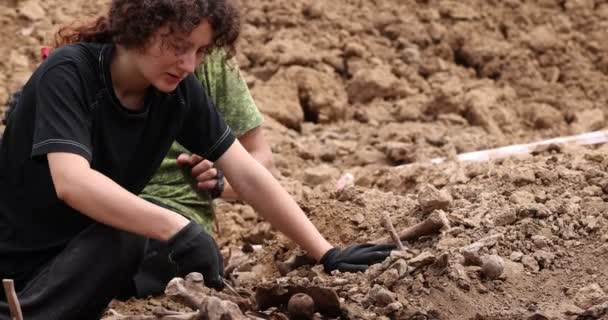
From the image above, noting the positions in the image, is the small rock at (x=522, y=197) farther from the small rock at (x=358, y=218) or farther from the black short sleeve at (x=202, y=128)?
the black short sleeve at (x=202, y=128)

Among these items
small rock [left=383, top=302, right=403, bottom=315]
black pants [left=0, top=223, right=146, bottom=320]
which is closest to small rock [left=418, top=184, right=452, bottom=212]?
small rock [left=383, top=302, right=403, bottom=315]

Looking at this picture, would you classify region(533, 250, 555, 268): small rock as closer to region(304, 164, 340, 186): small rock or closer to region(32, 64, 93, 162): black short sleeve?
region(32, 64, 93, 162): black short sleeve

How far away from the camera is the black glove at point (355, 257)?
126 inches

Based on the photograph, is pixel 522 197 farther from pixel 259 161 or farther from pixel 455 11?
pixel 455 11

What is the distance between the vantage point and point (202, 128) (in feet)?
10.1

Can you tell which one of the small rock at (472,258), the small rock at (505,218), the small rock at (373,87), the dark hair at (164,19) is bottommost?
the small rock at (373,87)

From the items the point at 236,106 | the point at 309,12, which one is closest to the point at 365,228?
the point at 236,106

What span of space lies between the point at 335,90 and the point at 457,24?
1.15 metres

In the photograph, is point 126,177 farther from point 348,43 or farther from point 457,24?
point 457,24

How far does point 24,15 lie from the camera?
20.9 feet

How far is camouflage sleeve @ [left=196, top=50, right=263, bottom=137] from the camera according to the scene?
3.79 metres

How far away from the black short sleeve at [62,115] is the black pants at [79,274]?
26 centimetres

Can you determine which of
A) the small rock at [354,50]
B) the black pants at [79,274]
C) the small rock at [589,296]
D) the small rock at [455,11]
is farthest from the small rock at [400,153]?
the black pants at [79,274]

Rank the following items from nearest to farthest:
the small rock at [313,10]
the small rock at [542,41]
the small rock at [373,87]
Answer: the small rock at [373,87] < the small rock at [313,10] < the small rock at [542,41]
